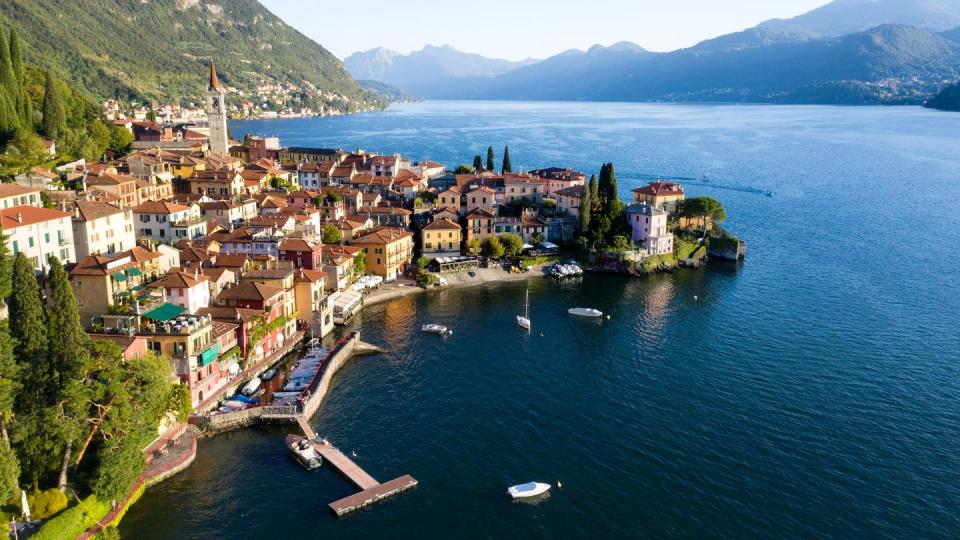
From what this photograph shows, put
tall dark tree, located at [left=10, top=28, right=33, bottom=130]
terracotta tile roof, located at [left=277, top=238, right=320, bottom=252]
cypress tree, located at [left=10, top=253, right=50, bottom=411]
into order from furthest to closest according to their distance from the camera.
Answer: tall dark tree, located at [left=10, top=28, right=33, bottom=130], terracotta tile roof, located at [left=277, top=238, right=320, bottom=252], cypress tree, located at [left=10, top=253, right=50, bottom=411]

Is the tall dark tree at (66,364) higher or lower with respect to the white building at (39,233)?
lower

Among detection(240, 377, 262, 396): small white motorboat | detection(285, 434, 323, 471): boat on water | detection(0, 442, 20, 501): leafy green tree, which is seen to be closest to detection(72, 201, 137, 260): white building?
detection(240, 377, 262, 396): small white motorboat

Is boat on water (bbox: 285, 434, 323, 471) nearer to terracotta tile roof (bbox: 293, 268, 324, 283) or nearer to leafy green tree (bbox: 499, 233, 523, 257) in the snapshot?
terracotta tile roof (bbox: 293, 268, 324, 283)

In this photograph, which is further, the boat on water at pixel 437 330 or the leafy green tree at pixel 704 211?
the leafy green tree at pixel 704 211

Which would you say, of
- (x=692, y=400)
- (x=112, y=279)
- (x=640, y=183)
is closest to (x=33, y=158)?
(x=112, y=279)

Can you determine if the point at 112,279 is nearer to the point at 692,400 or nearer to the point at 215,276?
the point at 215,276

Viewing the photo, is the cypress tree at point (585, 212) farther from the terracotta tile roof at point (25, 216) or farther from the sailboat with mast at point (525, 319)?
the terracotta tile roof at point (25, 216)

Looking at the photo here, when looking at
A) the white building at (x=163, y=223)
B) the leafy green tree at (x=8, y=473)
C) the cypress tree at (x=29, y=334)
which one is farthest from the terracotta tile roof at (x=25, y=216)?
the leafy green tree at (x=8, y=473)
